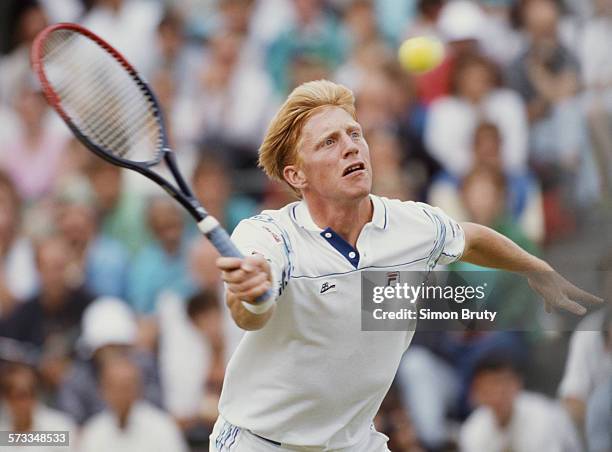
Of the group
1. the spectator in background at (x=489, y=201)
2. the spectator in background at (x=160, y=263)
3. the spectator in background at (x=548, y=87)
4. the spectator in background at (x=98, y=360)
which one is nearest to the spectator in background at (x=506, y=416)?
the spectator in background at (x=489, y=201)

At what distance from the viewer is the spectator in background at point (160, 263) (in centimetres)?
816

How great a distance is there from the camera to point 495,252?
4.66 m

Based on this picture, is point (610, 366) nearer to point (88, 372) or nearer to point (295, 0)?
point (88, 372)

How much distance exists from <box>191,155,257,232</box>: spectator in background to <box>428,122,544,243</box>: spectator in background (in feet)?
4.87

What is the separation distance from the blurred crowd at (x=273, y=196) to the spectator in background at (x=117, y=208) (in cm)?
1

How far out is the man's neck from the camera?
4.31 meters

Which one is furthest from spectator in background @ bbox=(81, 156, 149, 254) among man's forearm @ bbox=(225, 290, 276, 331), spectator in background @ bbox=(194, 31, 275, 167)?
man's forearm @ bbox=(225, 290, 276, 331)

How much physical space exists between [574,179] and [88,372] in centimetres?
371

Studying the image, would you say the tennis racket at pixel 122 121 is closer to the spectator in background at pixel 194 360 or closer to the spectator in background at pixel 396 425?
the spectator in background at pixel 194 360

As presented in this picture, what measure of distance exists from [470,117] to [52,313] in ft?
11.4

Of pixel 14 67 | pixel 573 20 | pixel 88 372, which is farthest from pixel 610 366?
pixel 14 67

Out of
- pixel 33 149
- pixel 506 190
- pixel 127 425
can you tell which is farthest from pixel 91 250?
pixel 506 190

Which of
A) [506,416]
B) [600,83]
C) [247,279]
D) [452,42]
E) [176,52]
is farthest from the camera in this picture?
[176,52]

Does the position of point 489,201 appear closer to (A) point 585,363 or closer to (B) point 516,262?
(A) point 585,363
